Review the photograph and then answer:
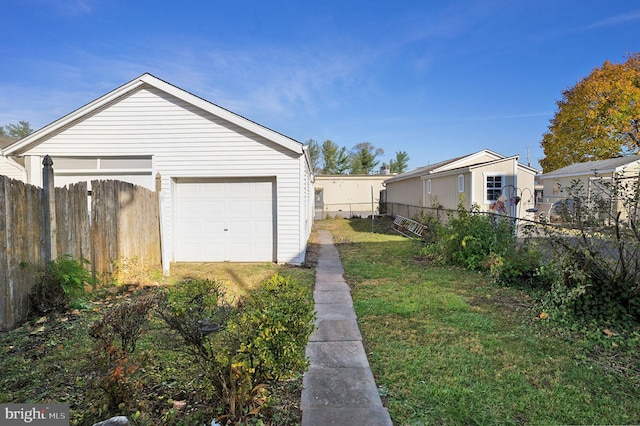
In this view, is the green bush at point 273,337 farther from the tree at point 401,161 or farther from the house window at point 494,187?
the tree at point 401,161

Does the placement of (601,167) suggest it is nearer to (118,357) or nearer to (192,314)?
(192,314)

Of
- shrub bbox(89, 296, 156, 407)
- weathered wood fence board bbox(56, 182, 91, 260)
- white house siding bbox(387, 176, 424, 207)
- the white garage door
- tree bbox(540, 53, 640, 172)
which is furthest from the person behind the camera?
tree bbox(540, 53, 640, 172)

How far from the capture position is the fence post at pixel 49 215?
14.8 ft

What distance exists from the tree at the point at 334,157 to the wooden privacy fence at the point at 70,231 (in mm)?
39593

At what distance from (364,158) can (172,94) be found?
39.4 meters

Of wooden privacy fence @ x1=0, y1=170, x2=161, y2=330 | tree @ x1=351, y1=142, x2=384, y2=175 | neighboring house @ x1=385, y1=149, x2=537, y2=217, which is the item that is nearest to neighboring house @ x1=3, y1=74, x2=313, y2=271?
wooden privacy fence @ x1=0, y1=170, x2=161, y2=330

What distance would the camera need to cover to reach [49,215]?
4570 mm

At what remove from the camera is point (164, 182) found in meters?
8.46

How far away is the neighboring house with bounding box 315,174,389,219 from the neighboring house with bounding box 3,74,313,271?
16.7 meters

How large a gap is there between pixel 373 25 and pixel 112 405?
1184 centimetres

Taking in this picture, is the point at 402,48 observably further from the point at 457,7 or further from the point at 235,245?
the point at 235,245

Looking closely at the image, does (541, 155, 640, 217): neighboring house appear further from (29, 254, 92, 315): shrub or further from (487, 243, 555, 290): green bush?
(29, 254, 92, 315): shrub

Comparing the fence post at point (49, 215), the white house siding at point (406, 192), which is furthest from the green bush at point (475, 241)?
the white house siding at point (406, 192)

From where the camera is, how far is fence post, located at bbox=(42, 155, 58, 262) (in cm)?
452
